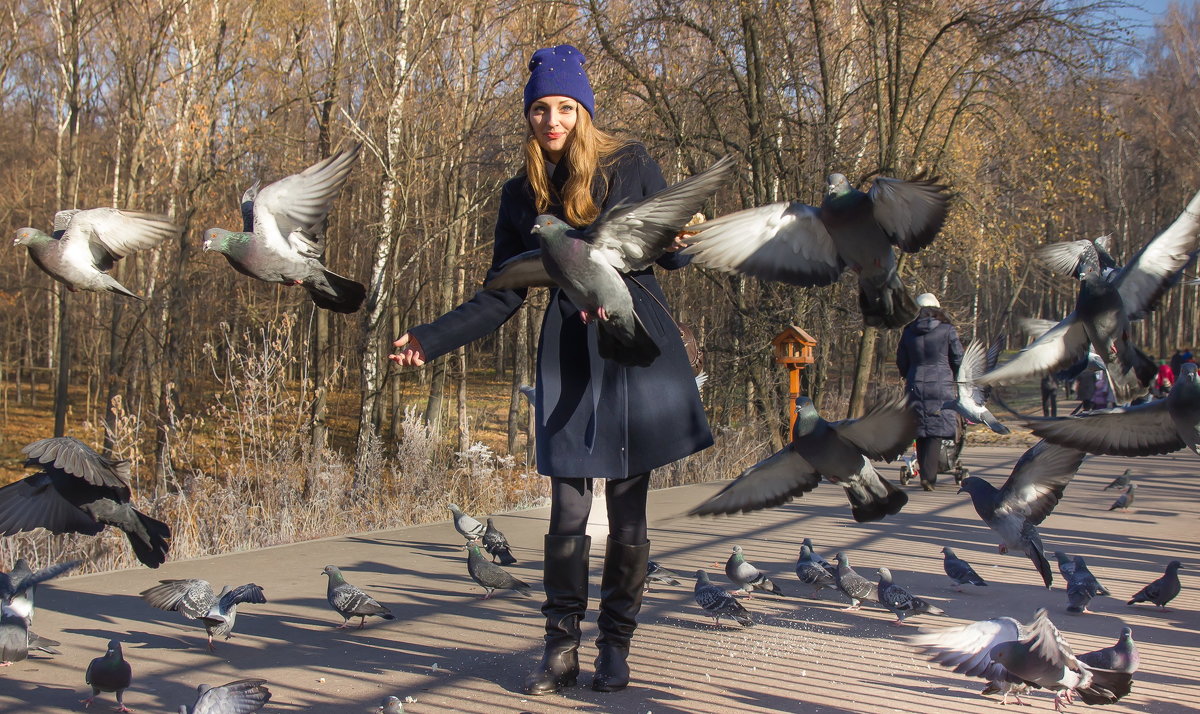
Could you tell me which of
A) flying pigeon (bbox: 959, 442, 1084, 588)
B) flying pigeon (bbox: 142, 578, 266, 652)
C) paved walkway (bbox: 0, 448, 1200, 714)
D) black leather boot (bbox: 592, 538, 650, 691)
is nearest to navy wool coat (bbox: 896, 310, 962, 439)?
paved walkway (bbox: 0, 448, 1200, 714)

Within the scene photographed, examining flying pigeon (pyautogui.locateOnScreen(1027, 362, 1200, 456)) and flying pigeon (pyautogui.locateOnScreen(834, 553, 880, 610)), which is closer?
flying pigeon (pyautogui.locateOnScreen(1027, 362, 1200, 456))

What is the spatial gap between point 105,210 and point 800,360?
8.11m

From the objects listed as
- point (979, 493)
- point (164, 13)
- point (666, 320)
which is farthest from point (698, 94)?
point (666, 320)

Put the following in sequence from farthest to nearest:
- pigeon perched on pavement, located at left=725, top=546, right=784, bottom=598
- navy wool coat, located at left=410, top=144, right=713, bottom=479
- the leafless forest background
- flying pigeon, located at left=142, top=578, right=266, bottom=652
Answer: the leafless forest background → pigeon perched on pavement, located at left=725, top=546, right=784, bottom=598 → flying pigeon, located at left=142, top=578, right=266, bottom=652 → navy wool coat, located at left=410, top=144, right=713, bottom=479

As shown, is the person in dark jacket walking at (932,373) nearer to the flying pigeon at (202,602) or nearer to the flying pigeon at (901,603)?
the flying pigeon at (901,603)

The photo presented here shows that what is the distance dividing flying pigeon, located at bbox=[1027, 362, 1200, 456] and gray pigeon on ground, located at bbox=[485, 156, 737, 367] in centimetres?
158

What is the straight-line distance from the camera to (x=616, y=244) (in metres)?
3.01

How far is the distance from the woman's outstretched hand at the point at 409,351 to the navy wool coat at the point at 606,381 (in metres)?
0.03

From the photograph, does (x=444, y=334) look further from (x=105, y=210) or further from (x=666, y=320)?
(x=105, y=210)

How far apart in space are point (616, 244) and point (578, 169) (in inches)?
22.1

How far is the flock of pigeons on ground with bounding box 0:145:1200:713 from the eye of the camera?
3055mm

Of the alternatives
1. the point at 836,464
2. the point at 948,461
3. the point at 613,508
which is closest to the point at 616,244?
the point at 613,508

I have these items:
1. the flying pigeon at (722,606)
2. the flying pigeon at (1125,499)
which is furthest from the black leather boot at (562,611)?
the flying pigeon at (1125,499)

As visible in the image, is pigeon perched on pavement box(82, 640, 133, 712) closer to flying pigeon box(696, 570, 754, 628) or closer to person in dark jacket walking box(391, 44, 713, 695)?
person in dark jacket walking box(391, 44, 713, 695)
